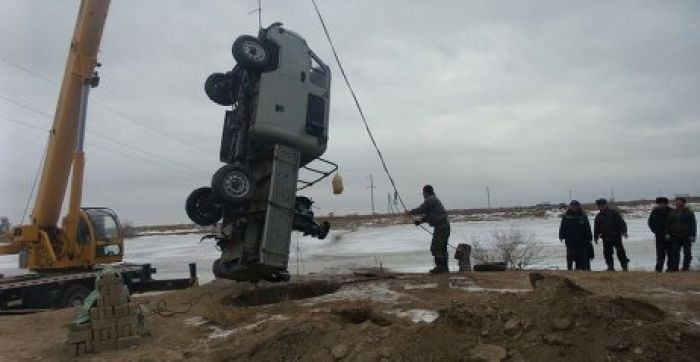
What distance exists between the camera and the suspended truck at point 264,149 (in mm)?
10477

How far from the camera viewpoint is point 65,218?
Result: 14281 millimetres

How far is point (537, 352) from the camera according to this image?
5738 mm

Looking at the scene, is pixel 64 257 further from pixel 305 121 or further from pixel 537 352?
pixel 537 352

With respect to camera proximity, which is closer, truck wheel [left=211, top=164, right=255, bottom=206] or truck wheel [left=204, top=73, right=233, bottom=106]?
truck wheel [left=211, top=164, right=255, bottom=206]

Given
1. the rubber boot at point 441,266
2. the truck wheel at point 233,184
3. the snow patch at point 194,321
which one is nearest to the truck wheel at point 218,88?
the truck wheel at point 233,184

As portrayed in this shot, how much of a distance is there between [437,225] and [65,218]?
27.1 feet

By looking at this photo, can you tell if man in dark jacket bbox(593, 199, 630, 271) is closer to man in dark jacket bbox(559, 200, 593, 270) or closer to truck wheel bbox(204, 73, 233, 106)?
man in dark jacket bbox(559, 200, 593, 270)

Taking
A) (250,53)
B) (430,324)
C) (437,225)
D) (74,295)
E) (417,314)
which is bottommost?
(74,295)

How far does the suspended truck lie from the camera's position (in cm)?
1048

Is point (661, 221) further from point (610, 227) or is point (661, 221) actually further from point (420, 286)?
point (420, 286)

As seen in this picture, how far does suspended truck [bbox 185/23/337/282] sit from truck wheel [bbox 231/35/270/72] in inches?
0.6

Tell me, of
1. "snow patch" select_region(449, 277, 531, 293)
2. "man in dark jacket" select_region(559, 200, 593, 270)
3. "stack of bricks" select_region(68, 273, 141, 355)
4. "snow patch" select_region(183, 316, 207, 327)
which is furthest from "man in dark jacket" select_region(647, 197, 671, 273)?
"stack of bricks" select_region(68, 273, 141, 355)

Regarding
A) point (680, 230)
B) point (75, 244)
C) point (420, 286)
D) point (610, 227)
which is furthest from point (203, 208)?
point (680, 230)

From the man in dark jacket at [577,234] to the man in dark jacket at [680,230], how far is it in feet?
5.23
